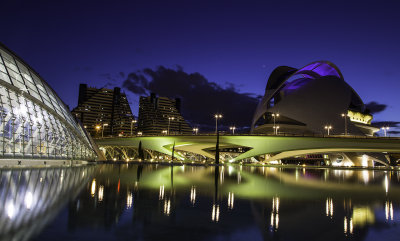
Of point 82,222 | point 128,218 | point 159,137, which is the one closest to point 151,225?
point 128,218

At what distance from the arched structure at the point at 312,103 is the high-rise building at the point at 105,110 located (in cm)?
11203

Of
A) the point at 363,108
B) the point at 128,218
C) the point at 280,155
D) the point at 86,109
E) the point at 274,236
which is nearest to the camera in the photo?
the point at 274,236

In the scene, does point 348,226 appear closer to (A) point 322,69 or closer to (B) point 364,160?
(B) point 364,160

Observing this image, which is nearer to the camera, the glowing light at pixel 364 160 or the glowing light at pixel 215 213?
the glowing light at pixel 215 213

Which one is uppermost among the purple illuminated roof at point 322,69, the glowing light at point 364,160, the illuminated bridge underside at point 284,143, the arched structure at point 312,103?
the purple illuminated roof at point 322,69

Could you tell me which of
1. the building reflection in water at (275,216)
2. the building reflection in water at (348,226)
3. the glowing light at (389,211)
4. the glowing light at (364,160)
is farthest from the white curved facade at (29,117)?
the glowing light at (364,160)

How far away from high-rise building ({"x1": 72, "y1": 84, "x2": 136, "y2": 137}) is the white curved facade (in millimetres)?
146446

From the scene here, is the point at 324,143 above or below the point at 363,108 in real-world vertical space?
below

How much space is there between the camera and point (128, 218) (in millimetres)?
8086

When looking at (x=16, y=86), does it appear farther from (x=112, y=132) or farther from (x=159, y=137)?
(x=112, y=132)

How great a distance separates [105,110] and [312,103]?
138283 millimetres

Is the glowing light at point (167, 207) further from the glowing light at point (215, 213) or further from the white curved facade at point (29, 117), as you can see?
the white curved facade at point (29, 117)

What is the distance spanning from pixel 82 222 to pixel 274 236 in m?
4.63

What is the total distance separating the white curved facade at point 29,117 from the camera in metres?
25.8
